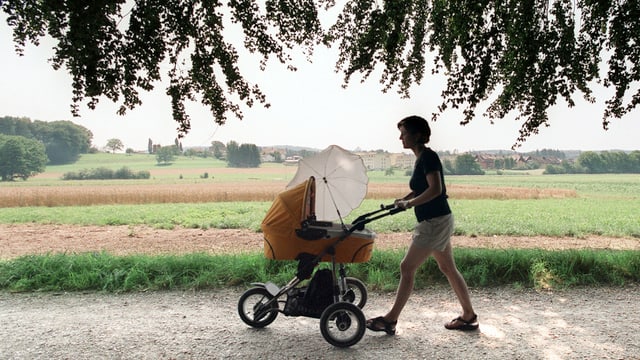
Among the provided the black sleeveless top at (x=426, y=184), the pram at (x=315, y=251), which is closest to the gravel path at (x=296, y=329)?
the pram at (x=315, y=251)

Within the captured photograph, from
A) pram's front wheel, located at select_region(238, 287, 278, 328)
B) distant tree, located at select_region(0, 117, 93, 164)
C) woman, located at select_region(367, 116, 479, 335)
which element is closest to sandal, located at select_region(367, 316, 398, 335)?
woman, located at select_region(367, 116, 479, 335)

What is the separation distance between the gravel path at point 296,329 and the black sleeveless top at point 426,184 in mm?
1129

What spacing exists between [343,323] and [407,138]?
173cm

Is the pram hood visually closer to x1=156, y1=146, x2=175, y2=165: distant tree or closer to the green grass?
the green grass

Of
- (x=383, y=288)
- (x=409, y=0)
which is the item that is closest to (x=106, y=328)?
(x=383, y=288)

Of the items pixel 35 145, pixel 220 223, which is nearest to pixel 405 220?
pixel 220 223

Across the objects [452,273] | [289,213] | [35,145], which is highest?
[35,145]

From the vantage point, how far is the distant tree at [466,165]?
147ft

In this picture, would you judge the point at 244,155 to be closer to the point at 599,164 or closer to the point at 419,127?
the point at 599,164

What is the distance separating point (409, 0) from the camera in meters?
5.60

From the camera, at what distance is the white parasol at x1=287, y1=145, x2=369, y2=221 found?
168 inches

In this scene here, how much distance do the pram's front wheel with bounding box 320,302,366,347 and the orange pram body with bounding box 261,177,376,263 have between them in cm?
42

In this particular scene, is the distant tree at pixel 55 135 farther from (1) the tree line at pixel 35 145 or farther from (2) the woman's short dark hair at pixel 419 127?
(2) the woman's short dark hair at pixel 419 127

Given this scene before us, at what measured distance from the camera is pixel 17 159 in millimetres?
51469
